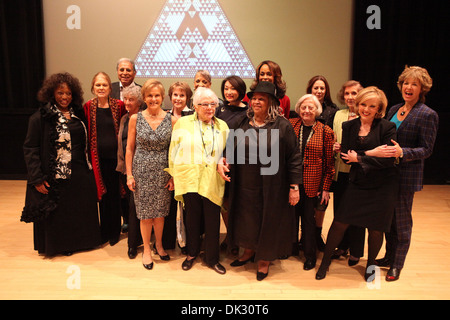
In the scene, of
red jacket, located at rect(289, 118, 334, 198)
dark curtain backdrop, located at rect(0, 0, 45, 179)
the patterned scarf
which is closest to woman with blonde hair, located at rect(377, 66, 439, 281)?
red jacket, located at rect(289, 118, 334, 198)

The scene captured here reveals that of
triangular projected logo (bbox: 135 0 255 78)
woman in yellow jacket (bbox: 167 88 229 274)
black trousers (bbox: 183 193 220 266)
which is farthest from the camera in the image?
triangular projected logo (bbox: 135 0 255 78)

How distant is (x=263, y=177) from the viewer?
2.70 m

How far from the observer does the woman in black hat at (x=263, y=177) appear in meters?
2.66

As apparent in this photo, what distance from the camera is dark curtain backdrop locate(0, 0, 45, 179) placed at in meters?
5.81

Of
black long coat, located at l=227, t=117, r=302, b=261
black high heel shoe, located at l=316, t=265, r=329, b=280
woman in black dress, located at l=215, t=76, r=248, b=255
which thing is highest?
woman in black dress, located at l=215, t=76, r=248, b=255

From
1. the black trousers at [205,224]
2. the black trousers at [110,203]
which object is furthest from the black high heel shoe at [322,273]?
the black trousers at [110,203]

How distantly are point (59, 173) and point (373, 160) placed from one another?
9.13ft

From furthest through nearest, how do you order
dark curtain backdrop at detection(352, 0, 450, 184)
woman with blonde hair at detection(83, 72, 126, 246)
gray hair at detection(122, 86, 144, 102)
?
dark curtain backdrop at detection(352, 0, 450, 184), woman with blonde hair at detection(83, 72, 126, 246), gray hair at detection(122, 86, 144, 102)

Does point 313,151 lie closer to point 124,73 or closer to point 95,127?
point 95,127

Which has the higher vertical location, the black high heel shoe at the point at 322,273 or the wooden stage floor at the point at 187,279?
the black high heel shoe at the point at 322,273

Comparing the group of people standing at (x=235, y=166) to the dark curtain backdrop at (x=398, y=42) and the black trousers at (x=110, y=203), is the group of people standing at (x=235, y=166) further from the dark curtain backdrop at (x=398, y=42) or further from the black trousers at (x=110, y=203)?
the dark curtain backdrop at (x=398, y=42)

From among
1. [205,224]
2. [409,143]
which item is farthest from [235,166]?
[409,143]

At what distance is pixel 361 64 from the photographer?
19.1 feet

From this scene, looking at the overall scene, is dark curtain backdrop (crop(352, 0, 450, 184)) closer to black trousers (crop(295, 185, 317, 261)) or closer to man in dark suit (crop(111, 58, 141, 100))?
black trousers (crop(295, 185, 317, 261))
